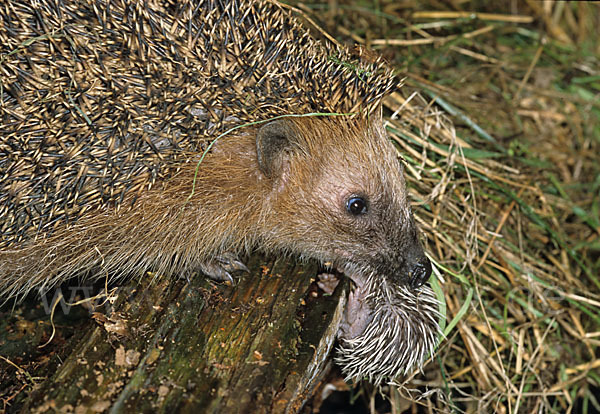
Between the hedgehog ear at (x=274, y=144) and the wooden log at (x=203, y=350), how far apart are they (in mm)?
570

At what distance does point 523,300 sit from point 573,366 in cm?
56

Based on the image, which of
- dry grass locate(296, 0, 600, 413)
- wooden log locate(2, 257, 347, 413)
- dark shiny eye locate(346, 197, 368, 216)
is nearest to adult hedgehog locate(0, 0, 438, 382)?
dark shiny eye locate(346, 197, 368, 216)

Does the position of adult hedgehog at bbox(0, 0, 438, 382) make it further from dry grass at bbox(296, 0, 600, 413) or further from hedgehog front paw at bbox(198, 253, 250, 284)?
dry grass at bbox(296, 0, 600, 413)

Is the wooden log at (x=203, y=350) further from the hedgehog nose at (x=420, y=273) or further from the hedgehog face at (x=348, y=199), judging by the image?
the hedgehog nose at (x=420, y=273)

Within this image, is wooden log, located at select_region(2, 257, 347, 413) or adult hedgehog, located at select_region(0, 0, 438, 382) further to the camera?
adult hedgehog, located at select_region(0, 0, 438, 382)

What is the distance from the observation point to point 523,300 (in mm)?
4254

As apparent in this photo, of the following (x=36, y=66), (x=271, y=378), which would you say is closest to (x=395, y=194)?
(x=271, y=378)

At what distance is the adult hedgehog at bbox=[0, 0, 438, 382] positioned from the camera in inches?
113

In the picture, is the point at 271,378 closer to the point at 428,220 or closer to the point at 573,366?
the point at 428,220

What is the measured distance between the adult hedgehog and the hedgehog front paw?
0.04ft

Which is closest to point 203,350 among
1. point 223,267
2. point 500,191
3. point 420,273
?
point 223,267

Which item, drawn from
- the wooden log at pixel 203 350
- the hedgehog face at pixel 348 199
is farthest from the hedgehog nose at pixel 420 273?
the wooden log at pixel 203 350

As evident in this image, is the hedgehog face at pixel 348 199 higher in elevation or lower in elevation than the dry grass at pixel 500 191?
higher

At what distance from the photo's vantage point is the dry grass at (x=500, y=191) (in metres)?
4.09
